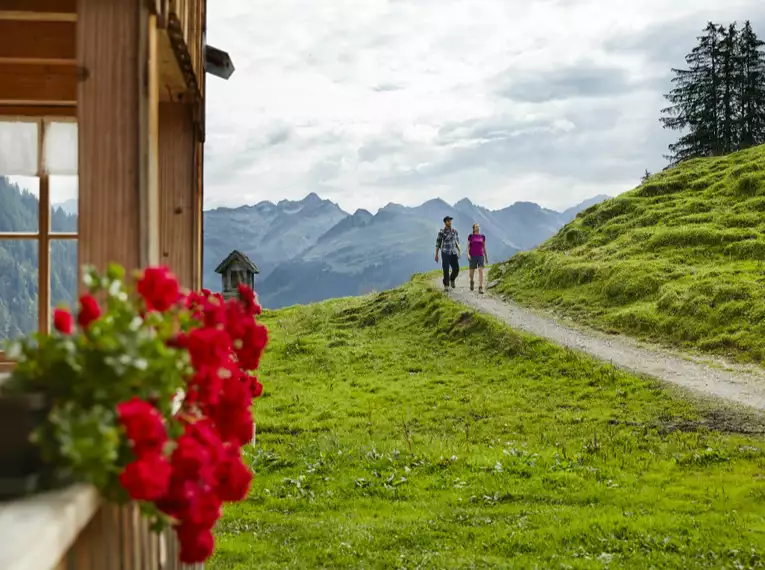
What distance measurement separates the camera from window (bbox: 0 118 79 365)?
25.5ft

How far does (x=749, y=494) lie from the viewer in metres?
9.20

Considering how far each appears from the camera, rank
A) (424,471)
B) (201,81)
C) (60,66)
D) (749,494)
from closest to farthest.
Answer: (201,81)
(60,66)
(749,494)
(424,471)

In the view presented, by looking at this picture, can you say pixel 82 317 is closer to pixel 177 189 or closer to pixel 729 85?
Answer: pixel 177 189

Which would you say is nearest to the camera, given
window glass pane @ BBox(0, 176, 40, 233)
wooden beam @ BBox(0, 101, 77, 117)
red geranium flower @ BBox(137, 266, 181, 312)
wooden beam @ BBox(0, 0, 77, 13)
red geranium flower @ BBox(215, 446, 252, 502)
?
red geranium flower @ BBox(137, 266, 181, 312)

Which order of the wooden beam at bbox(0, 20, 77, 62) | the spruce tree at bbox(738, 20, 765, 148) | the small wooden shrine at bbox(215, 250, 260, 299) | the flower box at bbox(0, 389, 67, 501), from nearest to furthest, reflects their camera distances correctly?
the flower box at bbox(0, 389, 67, 501)
the wooden beam at bbox(0, 20, 77, 62)
the small wooden shrine at bbox(215, 250, 260, 299)
the spruce tree at bbox(738, 20, 765, 148)

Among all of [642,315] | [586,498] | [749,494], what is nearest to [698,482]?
[749,494]

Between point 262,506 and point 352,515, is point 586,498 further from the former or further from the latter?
point 262,506

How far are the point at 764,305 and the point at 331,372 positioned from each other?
10219 mm

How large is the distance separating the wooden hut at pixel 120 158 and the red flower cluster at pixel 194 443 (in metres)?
0.23

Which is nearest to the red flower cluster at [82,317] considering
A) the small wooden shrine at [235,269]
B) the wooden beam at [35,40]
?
Answer: the wooden beam at [35,40]

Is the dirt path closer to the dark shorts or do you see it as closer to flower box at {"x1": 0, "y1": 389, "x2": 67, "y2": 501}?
the dark shorts

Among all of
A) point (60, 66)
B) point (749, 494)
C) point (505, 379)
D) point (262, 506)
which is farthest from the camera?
point (505, 379)

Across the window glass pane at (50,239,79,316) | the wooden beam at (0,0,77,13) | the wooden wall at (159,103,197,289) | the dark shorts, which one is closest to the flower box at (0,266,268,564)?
the wooden wall at (159,103,197,289)

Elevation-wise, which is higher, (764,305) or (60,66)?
(60,66)
